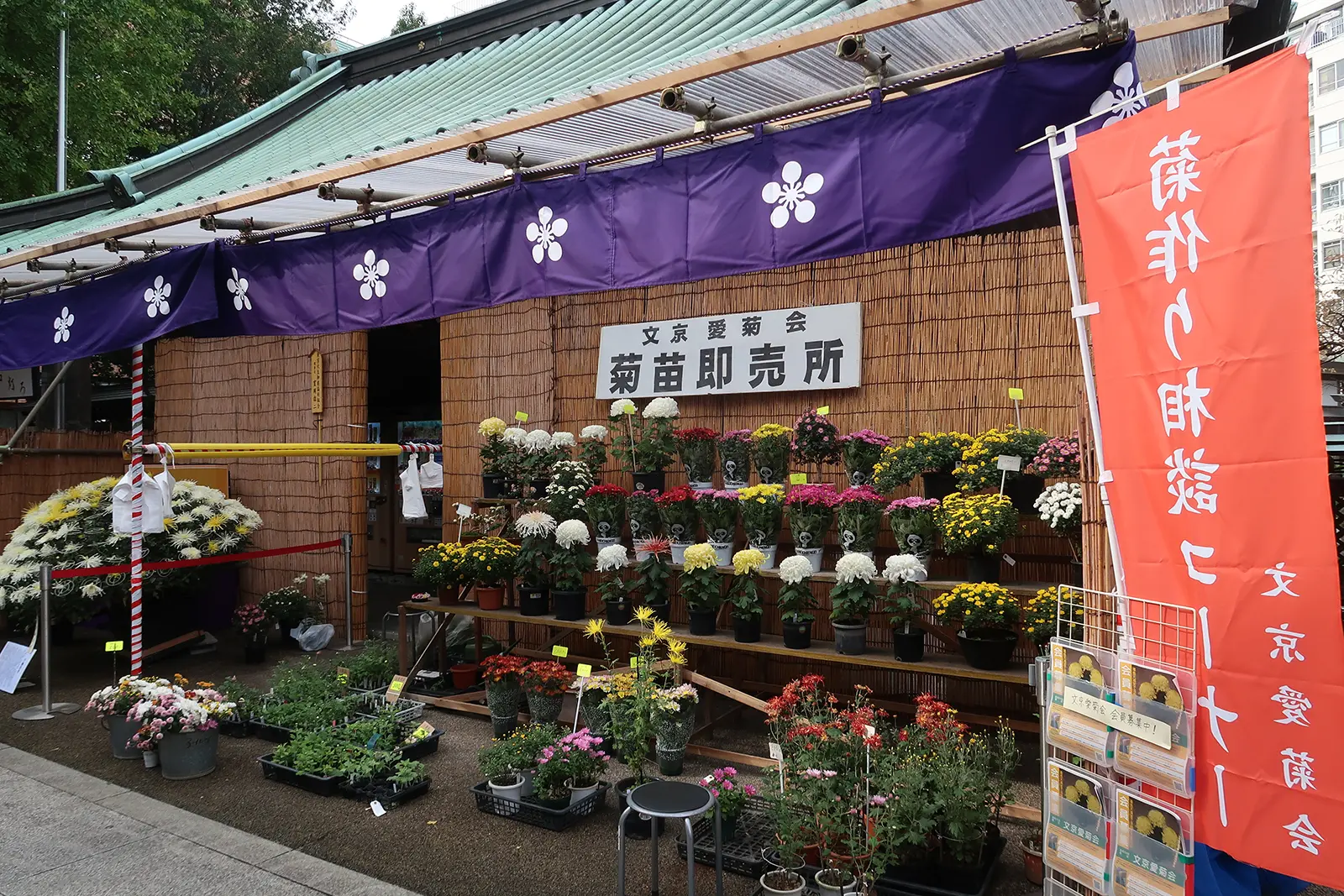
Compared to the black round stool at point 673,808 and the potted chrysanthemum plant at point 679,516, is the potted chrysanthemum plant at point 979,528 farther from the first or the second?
the black round stool at point 673,808

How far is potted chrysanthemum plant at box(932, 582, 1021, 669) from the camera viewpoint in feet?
15.4

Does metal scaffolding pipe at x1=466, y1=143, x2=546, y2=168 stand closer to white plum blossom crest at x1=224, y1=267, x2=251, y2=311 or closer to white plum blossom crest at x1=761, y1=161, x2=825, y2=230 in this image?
white plum blossom crest at x1=761, y1=161, x2=825, y2=230

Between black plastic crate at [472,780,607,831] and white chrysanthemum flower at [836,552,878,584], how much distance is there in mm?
1797

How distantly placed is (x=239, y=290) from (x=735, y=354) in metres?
3.83

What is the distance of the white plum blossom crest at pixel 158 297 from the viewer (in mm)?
6945

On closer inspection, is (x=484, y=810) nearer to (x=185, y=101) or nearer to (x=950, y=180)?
(x=950, y=180)

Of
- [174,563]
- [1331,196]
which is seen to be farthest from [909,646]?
[1331,196]

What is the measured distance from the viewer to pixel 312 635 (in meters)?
8.82

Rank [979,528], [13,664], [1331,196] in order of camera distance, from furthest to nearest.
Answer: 1. [1331,196]
2. [13,664]
3. [979,528]

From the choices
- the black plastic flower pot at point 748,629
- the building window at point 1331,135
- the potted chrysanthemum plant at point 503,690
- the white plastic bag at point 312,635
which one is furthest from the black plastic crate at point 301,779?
the building window at point 1331,135

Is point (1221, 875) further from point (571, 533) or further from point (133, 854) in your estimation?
point (133, 854)

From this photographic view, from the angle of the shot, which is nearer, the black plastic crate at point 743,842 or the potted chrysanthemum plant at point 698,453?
the black plastic crate at point 743,842

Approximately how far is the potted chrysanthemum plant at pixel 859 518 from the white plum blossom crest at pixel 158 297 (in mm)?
5409

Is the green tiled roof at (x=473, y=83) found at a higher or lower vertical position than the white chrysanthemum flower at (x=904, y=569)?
higher
